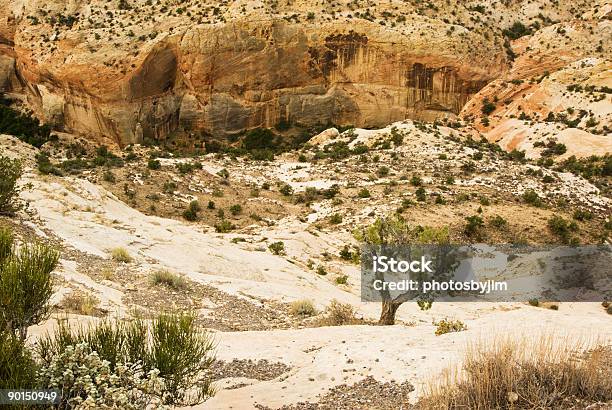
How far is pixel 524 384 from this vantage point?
630 centimetres

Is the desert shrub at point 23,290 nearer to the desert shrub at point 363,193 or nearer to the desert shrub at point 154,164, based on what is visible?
the desert shrub at point 363,193

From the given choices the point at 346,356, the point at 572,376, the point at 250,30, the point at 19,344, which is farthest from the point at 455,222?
the point at 250,30

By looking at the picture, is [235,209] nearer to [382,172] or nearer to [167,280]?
[382,172]

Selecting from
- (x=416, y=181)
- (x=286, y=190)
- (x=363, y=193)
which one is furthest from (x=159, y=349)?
(x=416, y=181)

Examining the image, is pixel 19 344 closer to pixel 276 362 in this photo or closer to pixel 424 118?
pixel 276 362

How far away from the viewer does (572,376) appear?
6.32 m

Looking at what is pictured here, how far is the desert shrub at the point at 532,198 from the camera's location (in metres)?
28.0

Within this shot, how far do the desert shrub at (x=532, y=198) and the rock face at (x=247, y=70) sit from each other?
17.2m

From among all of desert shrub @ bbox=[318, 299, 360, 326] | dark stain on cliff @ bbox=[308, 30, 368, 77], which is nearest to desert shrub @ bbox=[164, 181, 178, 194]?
desert shrub @ bbox=[318, 299, 360, 326]

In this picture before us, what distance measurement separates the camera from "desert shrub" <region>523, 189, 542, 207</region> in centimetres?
2805

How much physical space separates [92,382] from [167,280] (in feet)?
28.8

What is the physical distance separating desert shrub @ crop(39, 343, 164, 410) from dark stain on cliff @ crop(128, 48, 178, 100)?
40.2m

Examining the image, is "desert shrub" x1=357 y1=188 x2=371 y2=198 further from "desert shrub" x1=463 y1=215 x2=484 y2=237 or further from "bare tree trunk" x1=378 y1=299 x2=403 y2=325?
"bare tree trunk" x1=378 y1=299 x2=403 y2=325

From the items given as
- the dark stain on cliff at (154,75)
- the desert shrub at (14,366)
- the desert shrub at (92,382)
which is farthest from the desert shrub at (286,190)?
the desert shrub at (14,366)
